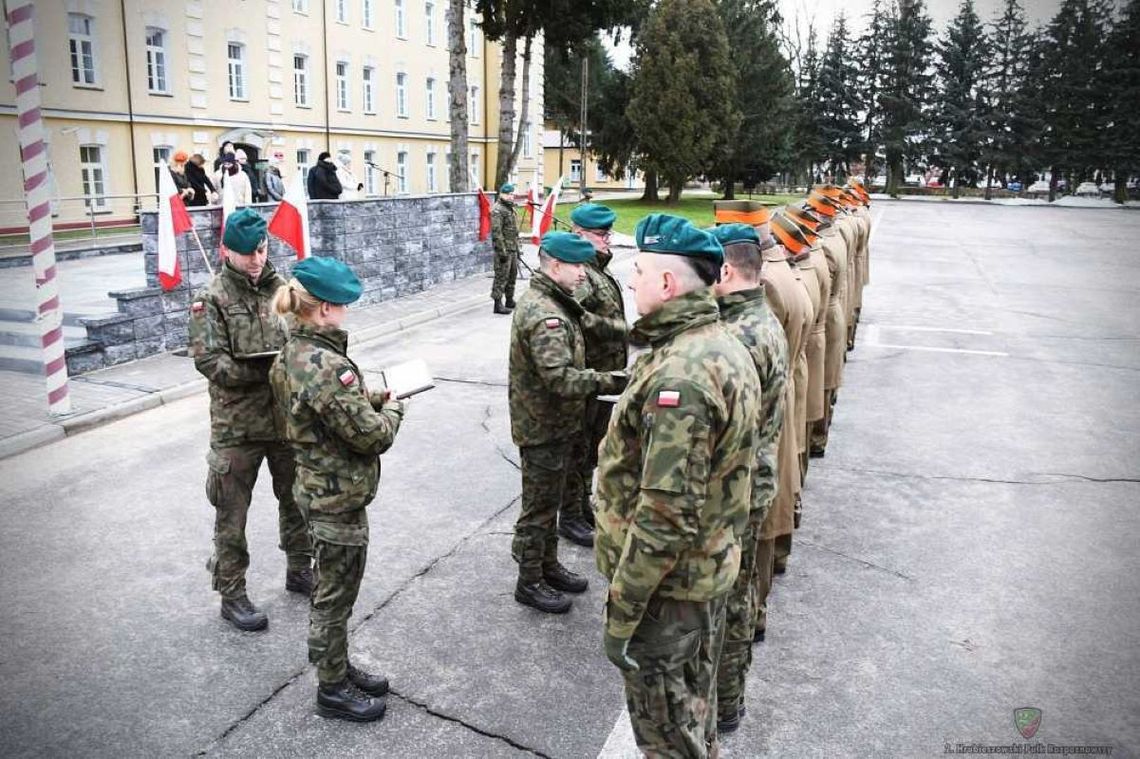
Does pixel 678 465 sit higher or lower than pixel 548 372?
higher

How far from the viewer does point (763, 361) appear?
3418mm

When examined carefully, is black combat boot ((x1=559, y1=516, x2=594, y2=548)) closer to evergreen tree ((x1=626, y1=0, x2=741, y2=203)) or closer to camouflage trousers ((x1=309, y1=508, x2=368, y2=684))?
camouflage trousers ((x1=309, y1=508, x2=368, y2=684))

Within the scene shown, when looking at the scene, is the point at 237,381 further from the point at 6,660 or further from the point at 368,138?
the point at 368,138

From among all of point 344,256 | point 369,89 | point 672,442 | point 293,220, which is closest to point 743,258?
point 672,442

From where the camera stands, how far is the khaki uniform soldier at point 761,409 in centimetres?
349

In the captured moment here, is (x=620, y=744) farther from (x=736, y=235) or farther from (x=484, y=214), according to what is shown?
(x=484, y=214)

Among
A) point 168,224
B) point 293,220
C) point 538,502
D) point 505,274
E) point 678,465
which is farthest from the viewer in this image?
point 505,274

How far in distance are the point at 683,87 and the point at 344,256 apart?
29.6 m

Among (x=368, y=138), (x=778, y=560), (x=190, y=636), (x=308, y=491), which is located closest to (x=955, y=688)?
(x=778, y=560)

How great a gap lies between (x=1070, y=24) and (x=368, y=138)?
5433 cm

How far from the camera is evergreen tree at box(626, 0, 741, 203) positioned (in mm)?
40125

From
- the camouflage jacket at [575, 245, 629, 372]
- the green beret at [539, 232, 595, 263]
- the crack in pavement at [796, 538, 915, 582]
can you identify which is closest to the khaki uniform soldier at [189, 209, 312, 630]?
the green beret at [539, 232, 595, 263]

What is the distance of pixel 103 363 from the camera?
1012 cm

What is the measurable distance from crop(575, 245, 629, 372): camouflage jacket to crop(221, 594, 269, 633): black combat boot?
252 centimetres
